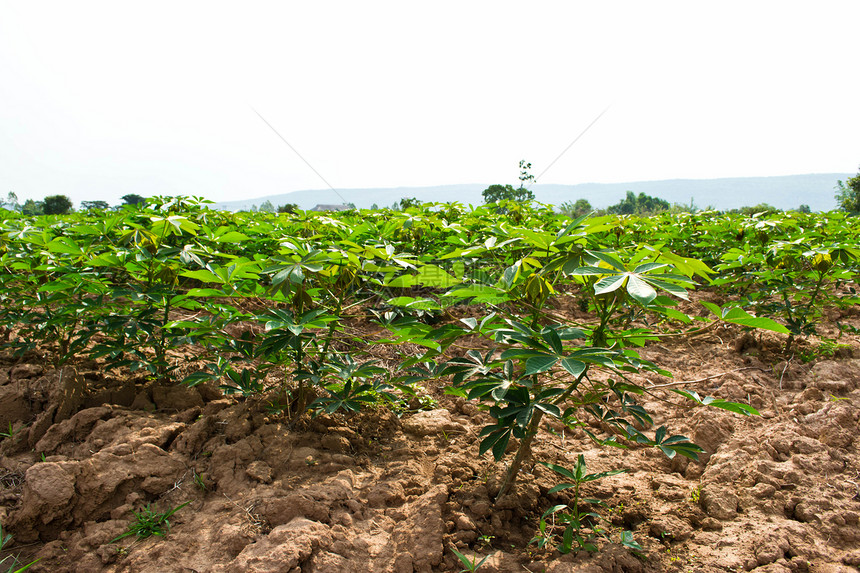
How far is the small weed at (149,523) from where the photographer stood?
65.7 inches

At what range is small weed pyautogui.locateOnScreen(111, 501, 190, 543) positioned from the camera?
5.48 feet

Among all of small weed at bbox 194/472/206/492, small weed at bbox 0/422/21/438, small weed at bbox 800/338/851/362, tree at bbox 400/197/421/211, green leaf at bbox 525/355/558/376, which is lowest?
small weed at bbox 194/472/206/492

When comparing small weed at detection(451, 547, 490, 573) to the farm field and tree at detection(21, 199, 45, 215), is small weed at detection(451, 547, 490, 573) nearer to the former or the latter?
the farm field

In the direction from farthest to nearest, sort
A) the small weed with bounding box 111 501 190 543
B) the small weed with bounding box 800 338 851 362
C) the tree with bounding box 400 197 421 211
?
1. the tree with bounding box 400 197 421 211
2. the small weed with bounding box 800 338 851 362
3. the small weed with bounding box 111 501 190 543

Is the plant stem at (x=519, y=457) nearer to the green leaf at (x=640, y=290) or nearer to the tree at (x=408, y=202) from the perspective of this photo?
the green leaf at (x=640, y=290)

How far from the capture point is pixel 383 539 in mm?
1656

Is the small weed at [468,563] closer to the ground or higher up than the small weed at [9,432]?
closer to the ground

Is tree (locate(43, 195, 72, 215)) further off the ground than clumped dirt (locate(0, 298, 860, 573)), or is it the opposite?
tree (locate(43, 195, 72, 215))

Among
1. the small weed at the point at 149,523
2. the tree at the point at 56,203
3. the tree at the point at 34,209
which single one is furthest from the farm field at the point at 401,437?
the tree at the point at 56,203

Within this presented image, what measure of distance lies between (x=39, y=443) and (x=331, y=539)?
159 cm

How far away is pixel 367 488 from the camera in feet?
6.22

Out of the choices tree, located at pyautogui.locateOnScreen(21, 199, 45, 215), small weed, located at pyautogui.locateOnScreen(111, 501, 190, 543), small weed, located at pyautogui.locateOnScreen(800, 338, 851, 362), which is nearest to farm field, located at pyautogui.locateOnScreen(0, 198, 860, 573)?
small weed, located at pyautogui.locateOnScreen(111, 501, 190, 543)

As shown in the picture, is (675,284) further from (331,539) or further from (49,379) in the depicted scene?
(49,379)

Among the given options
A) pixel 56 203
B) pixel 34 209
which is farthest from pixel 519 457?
pixel 34 209
